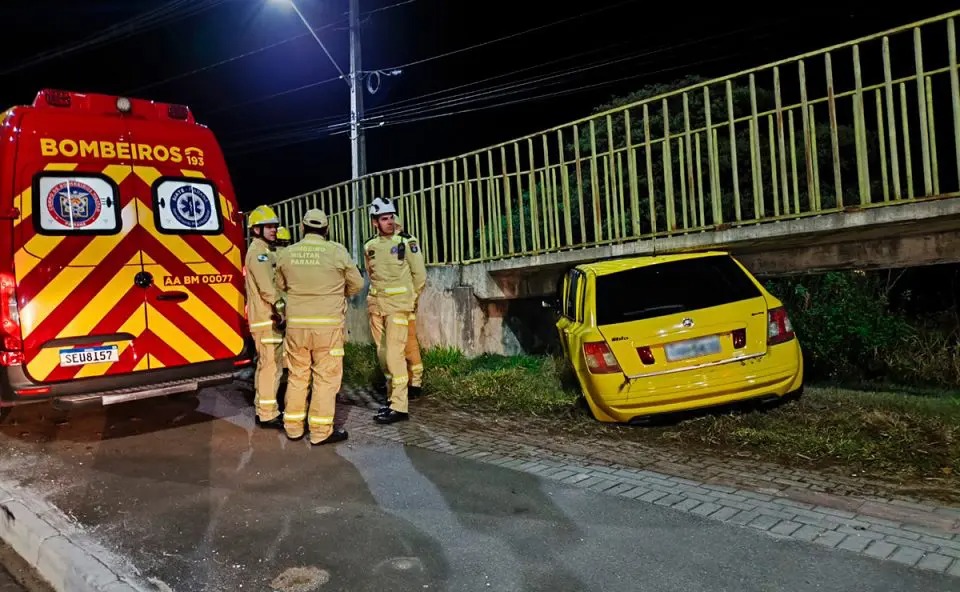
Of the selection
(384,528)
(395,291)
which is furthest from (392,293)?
(384,528)

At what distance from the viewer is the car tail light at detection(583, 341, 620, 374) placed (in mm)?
5293

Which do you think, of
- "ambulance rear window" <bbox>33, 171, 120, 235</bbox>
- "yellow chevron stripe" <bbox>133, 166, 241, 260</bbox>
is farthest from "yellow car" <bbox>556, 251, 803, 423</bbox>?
"ambulance rear window" <bbox>33, 171, 120, 235</bbox>

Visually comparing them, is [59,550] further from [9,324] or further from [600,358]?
[600,358]

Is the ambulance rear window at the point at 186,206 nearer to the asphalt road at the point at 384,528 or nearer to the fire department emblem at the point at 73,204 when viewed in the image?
the fire department emblem at the point at 73,204

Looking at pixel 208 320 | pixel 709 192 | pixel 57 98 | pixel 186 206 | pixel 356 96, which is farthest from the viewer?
pixel 356 96

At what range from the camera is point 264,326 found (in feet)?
20.2

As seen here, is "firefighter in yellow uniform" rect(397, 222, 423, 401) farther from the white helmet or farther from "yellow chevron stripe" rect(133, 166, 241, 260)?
"yellow chevron stripe" rect(133, 166, 241, 260)

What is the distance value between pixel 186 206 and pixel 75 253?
96 cm

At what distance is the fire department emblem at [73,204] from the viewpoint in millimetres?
5266

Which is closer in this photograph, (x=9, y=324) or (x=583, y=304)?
(x=9, y=324)

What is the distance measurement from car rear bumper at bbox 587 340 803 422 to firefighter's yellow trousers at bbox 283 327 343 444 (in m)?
2.10

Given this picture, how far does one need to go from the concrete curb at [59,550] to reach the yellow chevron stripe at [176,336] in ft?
5.41

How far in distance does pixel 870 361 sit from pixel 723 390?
358 centimetres

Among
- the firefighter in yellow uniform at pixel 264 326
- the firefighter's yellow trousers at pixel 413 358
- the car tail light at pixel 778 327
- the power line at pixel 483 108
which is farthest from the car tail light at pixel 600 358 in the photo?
the power line at pixel 483 108
